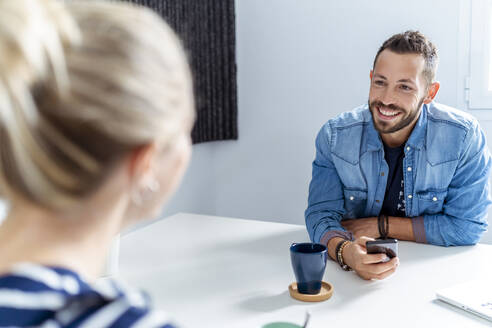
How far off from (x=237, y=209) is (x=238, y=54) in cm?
85

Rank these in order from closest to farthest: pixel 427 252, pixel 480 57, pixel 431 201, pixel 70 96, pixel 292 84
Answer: pixel 70 96 → pixel 427 252 → pixel 431 201 → pixel 480 57 → pixel 292 84

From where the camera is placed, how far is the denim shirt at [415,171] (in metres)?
1.56

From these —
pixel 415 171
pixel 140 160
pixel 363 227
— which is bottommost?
pixel 363 227

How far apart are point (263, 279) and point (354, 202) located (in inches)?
24.9

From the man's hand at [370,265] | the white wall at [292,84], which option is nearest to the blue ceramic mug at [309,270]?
the man's hand at [370,265]

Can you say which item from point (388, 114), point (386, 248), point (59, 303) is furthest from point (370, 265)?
point (59, 303)

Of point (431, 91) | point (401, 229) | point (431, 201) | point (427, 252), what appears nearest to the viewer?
point (427, 252)

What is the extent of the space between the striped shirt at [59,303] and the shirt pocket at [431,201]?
1.29 m

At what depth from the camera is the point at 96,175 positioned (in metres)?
0.46

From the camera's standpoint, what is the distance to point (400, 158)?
168cm

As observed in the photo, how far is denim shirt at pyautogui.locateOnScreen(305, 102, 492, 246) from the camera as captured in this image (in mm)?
1557

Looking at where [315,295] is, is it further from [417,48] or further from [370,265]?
[417,48]

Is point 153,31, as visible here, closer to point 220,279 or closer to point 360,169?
point 220,279

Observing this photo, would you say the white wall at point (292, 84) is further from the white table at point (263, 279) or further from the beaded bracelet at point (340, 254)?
the beaded bracelet at point (340, 254)
